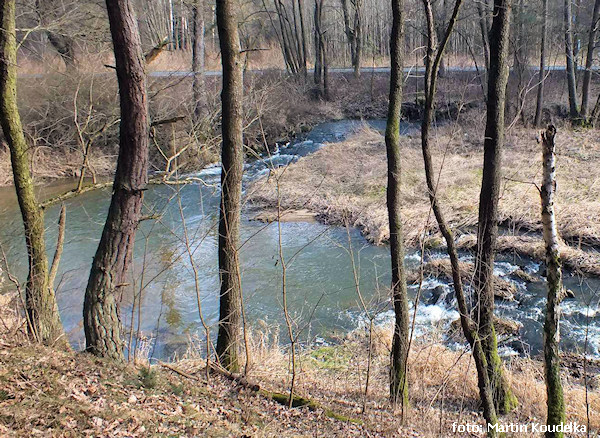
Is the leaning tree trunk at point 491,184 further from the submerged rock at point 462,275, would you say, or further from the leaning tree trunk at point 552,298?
the submerged rock at point 462,275

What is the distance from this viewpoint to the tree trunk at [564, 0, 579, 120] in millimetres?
18127

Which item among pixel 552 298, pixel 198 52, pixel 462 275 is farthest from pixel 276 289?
pixel 198 52

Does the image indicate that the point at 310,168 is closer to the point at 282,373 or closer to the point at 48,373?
the point at 282,373

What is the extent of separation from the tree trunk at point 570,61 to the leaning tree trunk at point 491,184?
13.5 m

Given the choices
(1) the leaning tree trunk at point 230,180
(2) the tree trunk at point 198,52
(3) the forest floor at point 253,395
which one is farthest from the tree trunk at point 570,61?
(1) the leaning tree trunk at point 230,180

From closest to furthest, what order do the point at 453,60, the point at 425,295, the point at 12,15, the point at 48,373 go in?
the point at 48,373 → the point at 12,15 → the point at 425,295 → the point at 453,60

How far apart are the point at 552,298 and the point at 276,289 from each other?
6.29m

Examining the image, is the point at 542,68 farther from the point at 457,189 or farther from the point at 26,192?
the point at 26,192

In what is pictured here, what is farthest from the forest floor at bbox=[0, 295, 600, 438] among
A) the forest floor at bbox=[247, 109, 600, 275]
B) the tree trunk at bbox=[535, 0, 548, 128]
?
the tree trunk at bbox=[535, 0, 548, 128]

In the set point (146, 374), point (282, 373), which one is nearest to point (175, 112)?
point (282, 373)

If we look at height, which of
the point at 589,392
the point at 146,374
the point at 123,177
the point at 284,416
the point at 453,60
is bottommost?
the point at 589,392

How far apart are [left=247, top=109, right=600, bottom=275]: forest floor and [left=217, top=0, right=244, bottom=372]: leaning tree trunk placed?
4.42 m

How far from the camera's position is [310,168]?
18.6 m

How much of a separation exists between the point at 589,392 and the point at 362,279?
486cm
